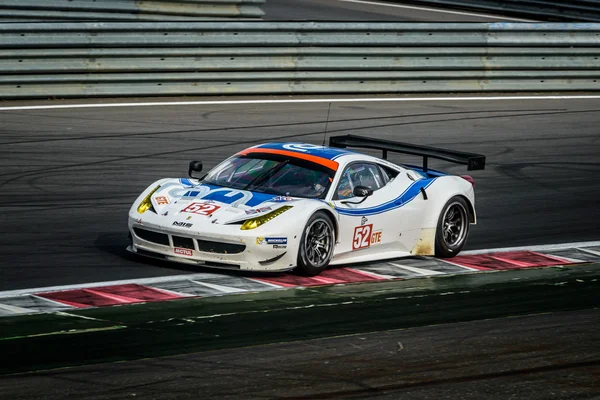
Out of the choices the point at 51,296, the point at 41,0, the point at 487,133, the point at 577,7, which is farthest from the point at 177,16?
the point at 51,296

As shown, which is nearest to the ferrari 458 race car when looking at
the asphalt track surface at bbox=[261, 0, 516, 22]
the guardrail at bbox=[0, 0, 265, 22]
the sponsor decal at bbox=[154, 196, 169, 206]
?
the sponsor decal at bbox=[154, 196, 169, 206]

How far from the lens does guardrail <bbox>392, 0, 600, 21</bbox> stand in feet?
91.0

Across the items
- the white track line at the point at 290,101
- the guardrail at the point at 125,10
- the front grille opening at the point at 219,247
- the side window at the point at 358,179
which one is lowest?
the front grille opening at the point at 219,247

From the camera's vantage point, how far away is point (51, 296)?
9.32m

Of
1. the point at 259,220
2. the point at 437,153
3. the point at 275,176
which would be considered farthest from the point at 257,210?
the point at 437,153

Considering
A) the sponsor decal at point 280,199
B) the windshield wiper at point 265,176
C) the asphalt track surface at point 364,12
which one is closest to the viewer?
the sponsor decal at point 280,199

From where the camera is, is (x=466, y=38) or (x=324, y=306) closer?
(x=324, y=306)

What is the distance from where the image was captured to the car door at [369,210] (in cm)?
1084

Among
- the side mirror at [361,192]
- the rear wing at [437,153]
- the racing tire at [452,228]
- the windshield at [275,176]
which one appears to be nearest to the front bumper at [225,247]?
the windshield at [275,176]

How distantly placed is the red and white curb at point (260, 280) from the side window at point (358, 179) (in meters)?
0.76

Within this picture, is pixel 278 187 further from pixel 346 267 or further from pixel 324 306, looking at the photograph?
pixel 324 306

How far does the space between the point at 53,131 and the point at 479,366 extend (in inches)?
403

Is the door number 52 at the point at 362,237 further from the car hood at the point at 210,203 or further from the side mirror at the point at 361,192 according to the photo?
the car hood at the point at 210,203

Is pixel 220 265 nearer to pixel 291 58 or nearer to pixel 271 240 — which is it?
pixel 271 240
